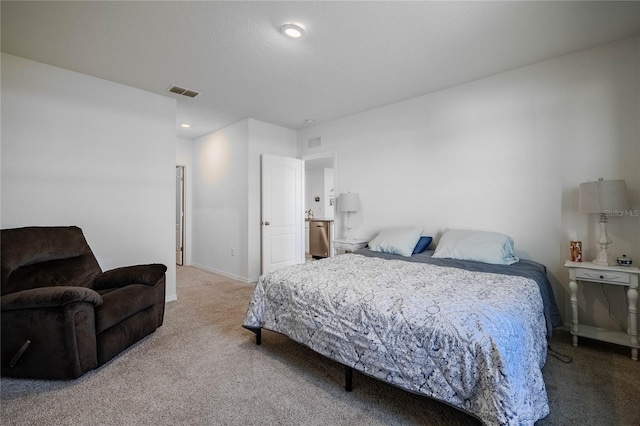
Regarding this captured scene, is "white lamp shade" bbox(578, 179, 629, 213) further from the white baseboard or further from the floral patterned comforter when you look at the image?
the white baseboard

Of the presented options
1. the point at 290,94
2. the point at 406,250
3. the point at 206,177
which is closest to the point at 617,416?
the point at 406,250

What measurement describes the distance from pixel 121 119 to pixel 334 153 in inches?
112

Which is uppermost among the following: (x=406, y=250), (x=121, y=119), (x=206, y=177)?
(x=121, y=119)

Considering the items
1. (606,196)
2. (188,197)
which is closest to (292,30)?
(606,196)

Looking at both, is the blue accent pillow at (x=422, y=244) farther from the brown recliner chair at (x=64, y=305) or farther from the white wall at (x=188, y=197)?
the white wall at (x=188, y=197)

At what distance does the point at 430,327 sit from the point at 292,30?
7.64ft

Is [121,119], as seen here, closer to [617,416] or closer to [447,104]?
[447,104]

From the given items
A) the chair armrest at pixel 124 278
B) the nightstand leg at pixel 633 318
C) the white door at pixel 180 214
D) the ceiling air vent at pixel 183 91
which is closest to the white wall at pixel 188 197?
the white door at pixel 180 214

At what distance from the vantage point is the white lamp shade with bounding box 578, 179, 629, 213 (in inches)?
87.2

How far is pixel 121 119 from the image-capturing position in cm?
328

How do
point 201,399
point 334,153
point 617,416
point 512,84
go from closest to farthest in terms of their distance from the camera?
point 617,416 < point 201,399 < point 512,84 < point 334,153

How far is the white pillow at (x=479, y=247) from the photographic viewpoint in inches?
105

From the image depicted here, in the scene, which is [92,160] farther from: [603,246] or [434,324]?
[603,246]

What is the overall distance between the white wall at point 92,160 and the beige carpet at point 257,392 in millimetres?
1464
